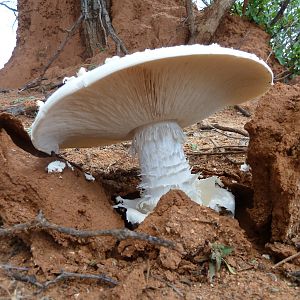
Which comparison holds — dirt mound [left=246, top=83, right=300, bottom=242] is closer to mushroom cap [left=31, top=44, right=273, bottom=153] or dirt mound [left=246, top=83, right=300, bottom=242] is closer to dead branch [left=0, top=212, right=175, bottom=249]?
mushroom cap [left=31, top=44, right=273, bottom=153]

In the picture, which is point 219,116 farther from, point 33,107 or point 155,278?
point 155,278

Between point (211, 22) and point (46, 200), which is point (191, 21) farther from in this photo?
point (46, 200)

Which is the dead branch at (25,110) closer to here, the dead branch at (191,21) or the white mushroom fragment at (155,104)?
the dead branch at (191,21)

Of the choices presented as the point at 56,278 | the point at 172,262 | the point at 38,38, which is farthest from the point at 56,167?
the point at 38,38

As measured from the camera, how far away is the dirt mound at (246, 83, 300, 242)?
5.77 ft

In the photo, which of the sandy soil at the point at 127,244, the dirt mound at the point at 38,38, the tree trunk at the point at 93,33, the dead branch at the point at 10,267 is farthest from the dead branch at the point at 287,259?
the dirt mound at the point at 38,38

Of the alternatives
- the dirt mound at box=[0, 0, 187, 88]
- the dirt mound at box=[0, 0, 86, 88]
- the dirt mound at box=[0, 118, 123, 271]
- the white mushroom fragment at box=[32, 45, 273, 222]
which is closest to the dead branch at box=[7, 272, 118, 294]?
the dirt mound at box=[0, 118, 123, 271]

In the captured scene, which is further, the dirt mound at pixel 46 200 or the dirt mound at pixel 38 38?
the dirt mound at pixel 38 38

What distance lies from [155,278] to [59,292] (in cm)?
36

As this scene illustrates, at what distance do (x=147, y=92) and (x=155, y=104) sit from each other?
0.12 m

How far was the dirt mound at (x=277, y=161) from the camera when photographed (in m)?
1.76

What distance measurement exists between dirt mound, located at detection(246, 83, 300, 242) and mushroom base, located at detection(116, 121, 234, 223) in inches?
9.8

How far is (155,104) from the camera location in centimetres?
199

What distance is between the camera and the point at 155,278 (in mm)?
1579
